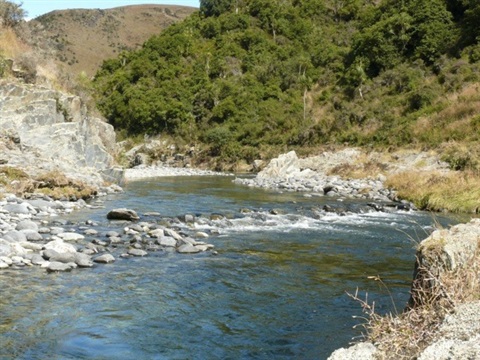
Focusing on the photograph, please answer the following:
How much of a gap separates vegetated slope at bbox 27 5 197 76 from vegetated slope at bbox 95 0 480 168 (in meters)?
33.0

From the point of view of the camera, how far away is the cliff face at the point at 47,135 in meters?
19.7

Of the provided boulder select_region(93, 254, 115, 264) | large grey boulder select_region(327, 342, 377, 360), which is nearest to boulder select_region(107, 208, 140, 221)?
boulder select_region(93, 254, 115, 264)

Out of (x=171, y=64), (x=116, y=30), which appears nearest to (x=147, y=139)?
(x=171, y=64)

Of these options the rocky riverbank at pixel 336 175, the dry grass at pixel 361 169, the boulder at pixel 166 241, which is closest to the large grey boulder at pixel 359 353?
the boulder at pixel 166 241

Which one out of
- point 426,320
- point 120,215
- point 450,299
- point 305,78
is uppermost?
point 305,78

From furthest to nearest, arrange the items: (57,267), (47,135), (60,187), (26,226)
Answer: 1. (47,135)
2. (60,187)
3. (26,226)
4. (57,267)

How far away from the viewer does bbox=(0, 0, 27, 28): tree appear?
26275 mm

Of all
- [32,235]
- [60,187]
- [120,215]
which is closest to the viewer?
[32,235]

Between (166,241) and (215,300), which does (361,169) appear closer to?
(166,241)

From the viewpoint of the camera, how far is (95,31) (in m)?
138

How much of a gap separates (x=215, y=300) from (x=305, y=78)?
63993 mm

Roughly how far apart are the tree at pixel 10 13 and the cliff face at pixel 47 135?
5640 millimetres

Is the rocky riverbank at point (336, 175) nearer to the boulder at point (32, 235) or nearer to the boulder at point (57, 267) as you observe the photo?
the boulder at point (32, 235)

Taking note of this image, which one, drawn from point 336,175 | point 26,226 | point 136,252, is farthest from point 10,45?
point 336,175
